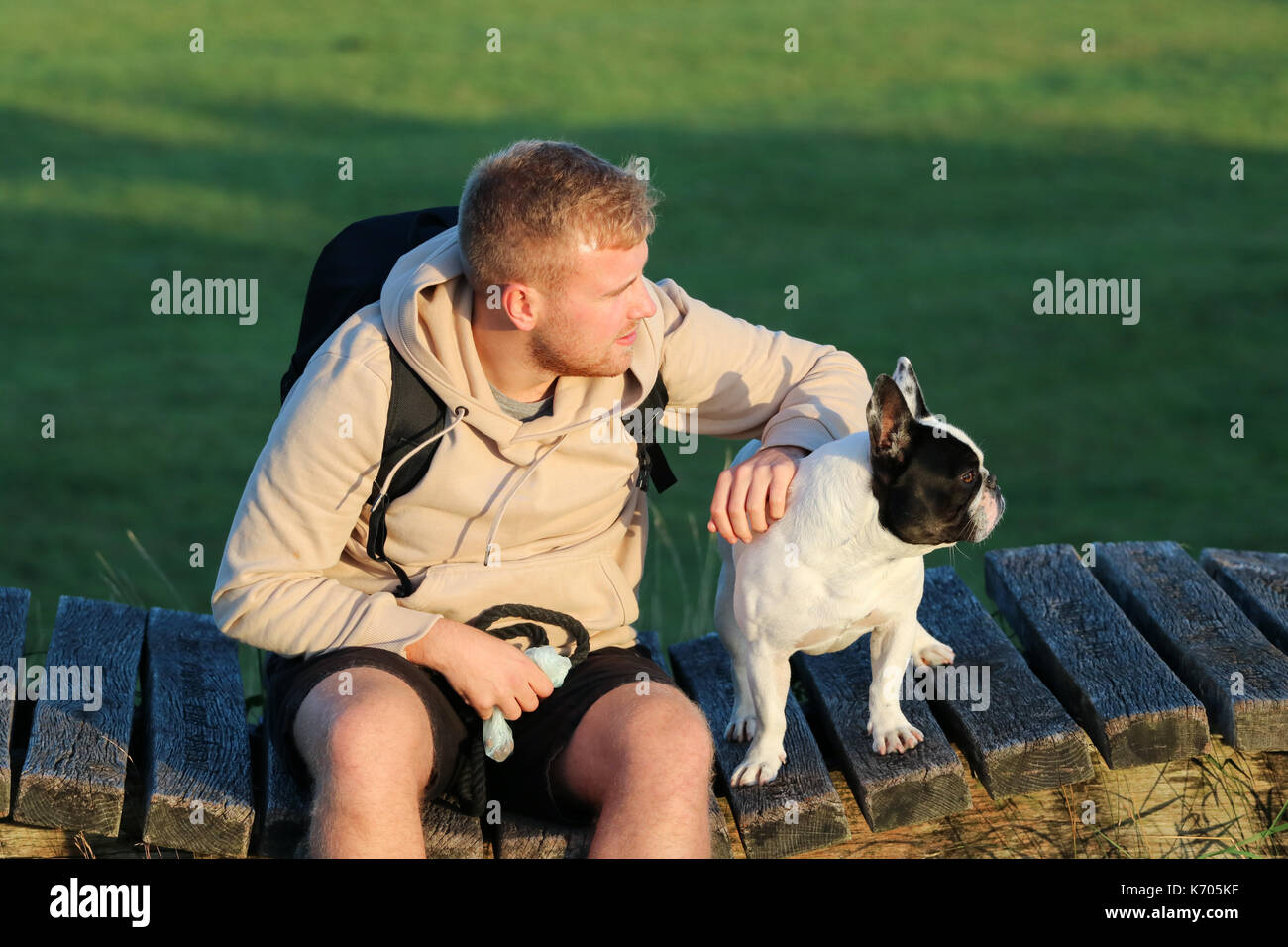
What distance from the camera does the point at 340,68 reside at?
49.6 ft

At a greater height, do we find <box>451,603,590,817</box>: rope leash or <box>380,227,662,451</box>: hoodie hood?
<box>380,227,662,451</box>: hoodie hood

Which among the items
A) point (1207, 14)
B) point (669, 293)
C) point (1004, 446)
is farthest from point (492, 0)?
point (669, 293)

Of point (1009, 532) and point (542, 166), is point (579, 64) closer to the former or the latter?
point (1009, 532)

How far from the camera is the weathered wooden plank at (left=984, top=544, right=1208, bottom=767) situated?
3.22 m

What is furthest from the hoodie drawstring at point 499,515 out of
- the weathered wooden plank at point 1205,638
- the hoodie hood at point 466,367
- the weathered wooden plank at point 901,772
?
the weathered wooden plank at point 1205,638

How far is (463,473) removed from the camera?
3006 mm

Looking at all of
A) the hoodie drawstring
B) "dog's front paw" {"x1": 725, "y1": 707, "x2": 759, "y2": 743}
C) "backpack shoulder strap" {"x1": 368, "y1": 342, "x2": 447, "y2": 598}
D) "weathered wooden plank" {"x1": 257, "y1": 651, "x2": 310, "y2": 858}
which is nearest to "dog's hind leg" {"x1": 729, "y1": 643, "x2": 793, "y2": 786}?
"dog's front paw" {"x1": 725, "y1": 707, "x2": 759, "y2": 743}

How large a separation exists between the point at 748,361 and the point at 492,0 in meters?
14.9

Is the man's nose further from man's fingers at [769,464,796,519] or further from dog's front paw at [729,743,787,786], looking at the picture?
dog's front paw at [729,743,787,786]

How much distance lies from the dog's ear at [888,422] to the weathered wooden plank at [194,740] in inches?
57.4

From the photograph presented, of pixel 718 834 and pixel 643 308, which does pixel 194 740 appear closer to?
pixel 718 834

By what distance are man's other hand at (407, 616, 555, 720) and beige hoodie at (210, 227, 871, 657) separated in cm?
4

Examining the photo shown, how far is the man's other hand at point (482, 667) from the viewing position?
Result: 114 inches

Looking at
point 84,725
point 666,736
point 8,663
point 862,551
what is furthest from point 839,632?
point 8,663
